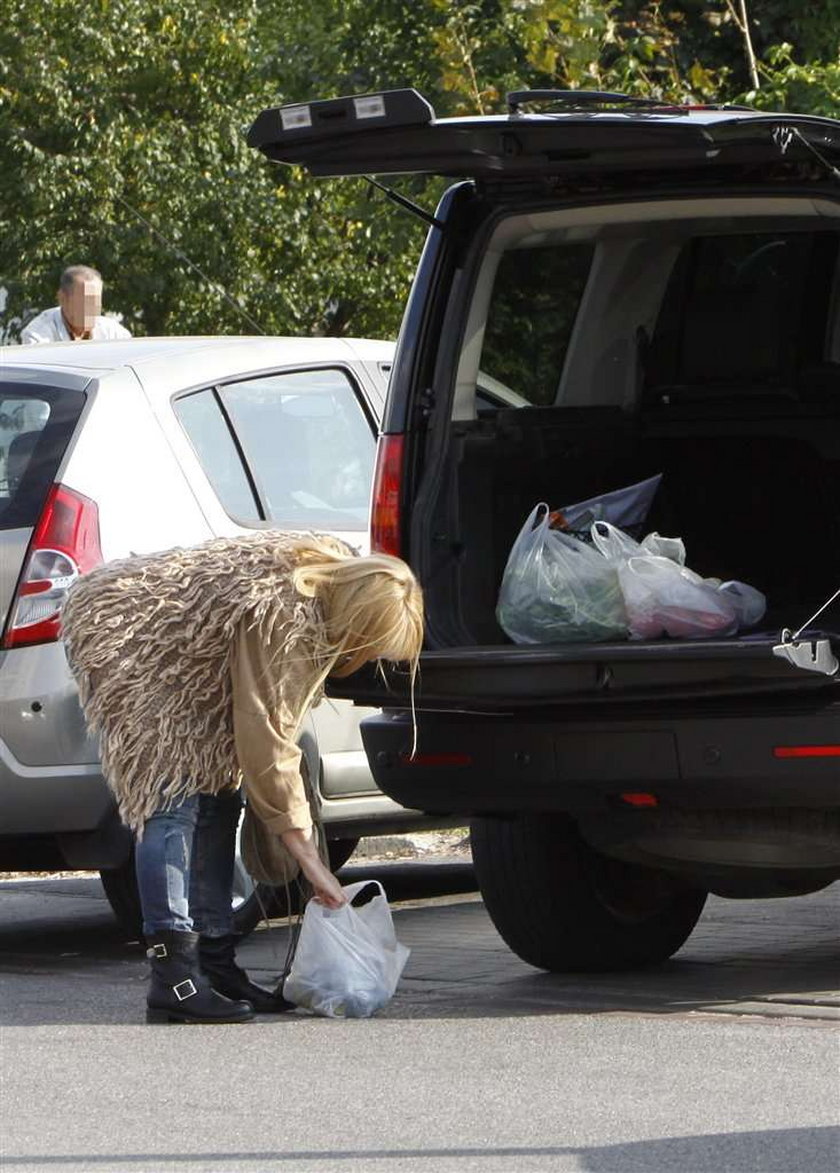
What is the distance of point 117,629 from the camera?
5957mm

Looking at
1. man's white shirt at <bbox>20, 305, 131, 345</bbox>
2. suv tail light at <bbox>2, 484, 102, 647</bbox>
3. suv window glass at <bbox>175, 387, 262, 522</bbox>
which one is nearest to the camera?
suv tail light at <bbox>2, 484, 102, 647</bbox>

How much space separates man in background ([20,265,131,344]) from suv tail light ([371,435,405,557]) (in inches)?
119

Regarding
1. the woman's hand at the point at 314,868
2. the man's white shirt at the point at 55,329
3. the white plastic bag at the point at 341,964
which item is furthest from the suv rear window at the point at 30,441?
the man's white shirt at the point at 55,329

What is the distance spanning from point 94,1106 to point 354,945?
46.6 inches

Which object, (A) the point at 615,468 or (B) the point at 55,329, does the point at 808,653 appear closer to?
(A) the point at 615,468

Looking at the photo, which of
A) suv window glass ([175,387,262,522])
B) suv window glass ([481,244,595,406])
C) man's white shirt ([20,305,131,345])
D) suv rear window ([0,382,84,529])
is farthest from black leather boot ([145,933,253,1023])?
man's white shirt ([20,305,131,345])

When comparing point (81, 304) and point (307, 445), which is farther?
point (81, 304)

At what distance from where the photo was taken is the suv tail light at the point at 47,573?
6.54 metres

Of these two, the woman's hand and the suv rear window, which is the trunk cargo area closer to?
the woman's hand

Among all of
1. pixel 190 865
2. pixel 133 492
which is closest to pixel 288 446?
pixel 133 492

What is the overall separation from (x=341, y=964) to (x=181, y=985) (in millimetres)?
393

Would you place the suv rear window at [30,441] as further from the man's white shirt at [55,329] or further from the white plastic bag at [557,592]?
the man's white shirt at [55,329]

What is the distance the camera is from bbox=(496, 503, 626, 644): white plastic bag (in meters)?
6.14

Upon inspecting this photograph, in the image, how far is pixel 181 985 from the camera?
5949 mm
